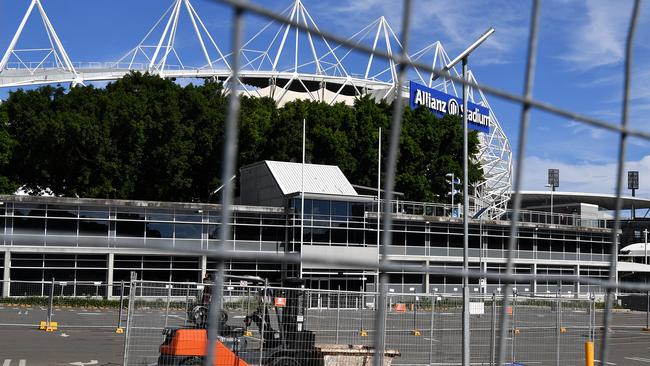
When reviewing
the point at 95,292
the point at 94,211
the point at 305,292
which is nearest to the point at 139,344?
the point at 305,292

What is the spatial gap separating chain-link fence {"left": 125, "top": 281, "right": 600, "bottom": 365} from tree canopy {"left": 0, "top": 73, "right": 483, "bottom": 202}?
29407mm

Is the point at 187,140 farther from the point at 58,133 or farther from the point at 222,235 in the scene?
the point at 222,235

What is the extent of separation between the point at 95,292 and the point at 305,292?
21.2 meters

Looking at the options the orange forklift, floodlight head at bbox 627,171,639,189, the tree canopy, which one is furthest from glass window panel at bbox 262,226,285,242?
floodlight head at bbox 627,171,639,189

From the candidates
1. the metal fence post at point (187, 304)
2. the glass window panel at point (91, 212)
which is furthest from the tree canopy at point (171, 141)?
the metal fence post at point (187, 304)

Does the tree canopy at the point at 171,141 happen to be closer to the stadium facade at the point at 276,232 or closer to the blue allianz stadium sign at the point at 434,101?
the blue allianz stadium sign at the point at 434,101

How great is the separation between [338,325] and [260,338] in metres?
2.29

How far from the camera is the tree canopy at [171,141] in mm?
45375

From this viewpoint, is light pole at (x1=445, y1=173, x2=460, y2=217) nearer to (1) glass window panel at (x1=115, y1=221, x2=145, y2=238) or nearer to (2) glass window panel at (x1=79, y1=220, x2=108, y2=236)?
(1) glass window panel at (x1=115, y1=221, x2=145, y2=238)

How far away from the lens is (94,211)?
36.9 meters

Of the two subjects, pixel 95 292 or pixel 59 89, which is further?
pixel 59 89

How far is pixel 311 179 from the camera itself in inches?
1622

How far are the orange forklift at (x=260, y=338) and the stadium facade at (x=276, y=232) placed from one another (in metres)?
19.6

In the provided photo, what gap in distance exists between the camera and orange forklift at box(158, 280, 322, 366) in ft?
32.3
